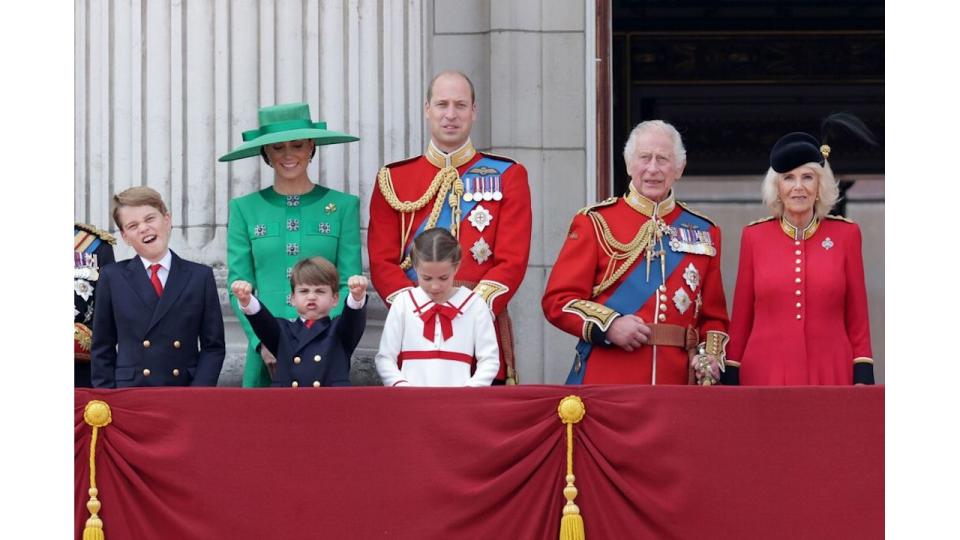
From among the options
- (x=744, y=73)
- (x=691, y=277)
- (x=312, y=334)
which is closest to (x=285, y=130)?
(x=312, y=334)

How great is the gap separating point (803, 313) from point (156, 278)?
2356mm

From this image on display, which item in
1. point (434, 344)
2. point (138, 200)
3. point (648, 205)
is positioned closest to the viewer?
point (434, 344)

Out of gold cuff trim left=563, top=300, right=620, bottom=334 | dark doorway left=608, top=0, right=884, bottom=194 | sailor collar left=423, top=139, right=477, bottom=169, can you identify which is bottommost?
gold cuff trim left=563, top=300, right=620, bottom=334

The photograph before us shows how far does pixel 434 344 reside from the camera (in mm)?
8133

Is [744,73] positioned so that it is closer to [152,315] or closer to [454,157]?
[454,157]

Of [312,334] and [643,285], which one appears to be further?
[643,285]

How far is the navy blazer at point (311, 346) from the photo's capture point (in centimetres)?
828

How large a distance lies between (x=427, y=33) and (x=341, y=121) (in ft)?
2.16

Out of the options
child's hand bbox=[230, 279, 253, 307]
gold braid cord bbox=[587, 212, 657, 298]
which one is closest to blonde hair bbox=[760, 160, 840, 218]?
gold braid cord bbox=[587, 212, 657, 298]

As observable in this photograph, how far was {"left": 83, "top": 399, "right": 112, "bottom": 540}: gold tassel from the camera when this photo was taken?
769 centimetres

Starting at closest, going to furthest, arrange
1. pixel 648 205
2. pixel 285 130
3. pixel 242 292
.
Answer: pixel 242 292 → pixel 648 205 → pixel 285 130

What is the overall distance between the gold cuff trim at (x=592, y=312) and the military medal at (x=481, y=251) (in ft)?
1.44

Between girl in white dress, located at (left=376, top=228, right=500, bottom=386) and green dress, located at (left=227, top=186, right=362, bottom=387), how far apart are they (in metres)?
0.73

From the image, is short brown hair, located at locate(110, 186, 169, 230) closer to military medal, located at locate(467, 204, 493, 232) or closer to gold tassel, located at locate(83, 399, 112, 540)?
gold tassel, located at locate(83, 399, 112, 540)
